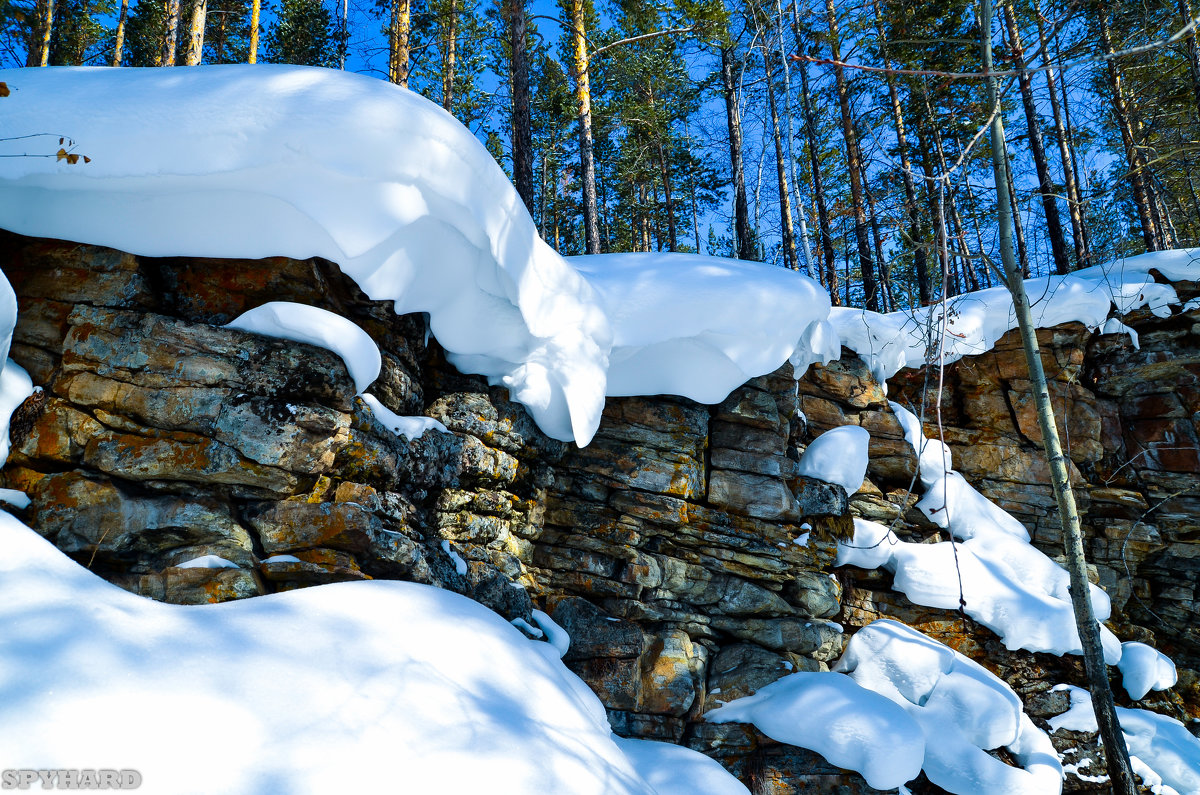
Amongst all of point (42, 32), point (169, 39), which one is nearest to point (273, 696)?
point (169, 39)

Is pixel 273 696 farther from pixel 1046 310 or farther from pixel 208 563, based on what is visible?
pixel 1046 310

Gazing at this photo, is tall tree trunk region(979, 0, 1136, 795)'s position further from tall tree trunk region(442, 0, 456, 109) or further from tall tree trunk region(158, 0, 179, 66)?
tall tree trunk region(442, 0, 456, 109)

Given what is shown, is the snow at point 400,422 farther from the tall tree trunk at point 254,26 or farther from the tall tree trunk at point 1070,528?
the tall tree trunk at point 254,26

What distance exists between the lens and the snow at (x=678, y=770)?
14.1 feet

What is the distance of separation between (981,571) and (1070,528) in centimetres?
253

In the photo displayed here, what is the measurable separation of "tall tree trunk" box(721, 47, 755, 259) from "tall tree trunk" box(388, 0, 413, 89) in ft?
19.7

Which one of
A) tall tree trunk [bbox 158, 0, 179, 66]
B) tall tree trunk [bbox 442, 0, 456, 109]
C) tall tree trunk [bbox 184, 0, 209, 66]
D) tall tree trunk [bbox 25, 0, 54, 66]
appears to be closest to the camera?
tall tree trunk [bbox 184, 0, 209, 66]

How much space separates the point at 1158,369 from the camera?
339 inches

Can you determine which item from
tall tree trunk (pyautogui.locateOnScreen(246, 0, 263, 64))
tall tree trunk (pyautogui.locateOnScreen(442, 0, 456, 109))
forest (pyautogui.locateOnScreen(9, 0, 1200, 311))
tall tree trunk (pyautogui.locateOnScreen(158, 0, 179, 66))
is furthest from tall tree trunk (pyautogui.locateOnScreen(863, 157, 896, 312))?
tall tree trunk (pyautogui.locateOnScreen(246, 0, 263, 64))

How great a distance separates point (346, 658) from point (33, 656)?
1.06 m

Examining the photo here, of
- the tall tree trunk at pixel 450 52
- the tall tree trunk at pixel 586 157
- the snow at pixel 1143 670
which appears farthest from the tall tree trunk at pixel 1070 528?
the tall tree trunk at pixel 450 52

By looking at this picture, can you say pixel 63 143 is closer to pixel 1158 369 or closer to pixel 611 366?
pixel 611 366

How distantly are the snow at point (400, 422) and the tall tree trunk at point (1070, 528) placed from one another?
4837 mm

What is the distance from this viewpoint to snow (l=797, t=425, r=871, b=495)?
22.7 ft
